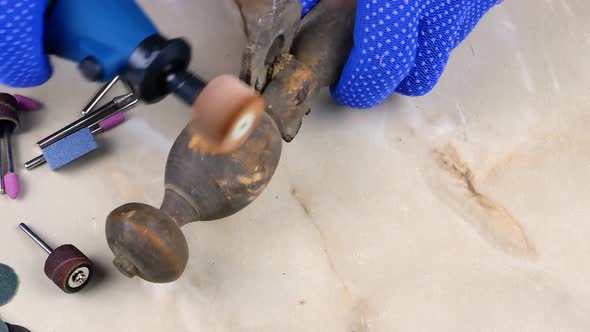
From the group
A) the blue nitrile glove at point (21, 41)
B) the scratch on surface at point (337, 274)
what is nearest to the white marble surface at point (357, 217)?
the scratch on surface at point (337, 274)

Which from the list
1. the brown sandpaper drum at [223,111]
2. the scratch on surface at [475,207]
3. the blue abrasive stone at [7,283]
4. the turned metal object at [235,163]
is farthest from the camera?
the scratch on surface at [475,207]

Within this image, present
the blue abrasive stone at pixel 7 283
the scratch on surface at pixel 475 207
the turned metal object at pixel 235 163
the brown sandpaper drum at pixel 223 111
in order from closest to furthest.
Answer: the brown sandpaper drum at pixel 223 111
the turned metal object at pixel 235 163
the blue abrasive stone at pixel 7 283
the scratch on surface at pixel 475 207

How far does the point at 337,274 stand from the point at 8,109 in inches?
19.0

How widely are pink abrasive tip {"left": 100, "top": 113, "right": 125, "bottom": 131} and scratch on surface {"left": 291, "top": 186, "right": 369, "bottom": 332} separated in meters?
0.26

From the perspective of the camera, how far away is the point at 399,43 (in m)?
0.68

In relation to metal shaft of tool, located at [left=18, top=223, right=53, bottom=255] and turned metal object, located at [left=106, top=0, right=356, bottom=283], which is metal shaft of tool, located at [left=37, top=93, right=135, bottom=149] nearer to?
metal shaft of tool, located at [left=18, top=223, right=53, bottom=255]

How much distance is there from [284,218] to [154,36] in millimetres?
319

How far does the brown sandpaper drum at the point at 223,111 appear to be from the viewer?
0.43 metres

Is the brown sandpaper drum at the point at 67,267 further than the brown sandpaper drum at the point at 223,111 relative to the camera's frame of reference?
Yes

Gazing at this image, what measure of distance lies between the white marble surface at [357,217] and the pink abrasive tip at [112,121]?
0.05ft

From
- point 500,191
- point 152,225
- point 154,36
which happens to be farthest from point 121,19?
point 500,191

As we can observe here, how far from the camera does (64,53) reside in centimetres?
55

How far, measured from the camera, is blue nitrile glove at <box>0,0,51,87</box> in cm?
50

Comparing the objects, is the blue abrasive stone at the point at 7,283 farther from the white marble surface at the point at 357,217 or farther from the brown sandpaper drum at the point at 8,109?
the brown sandpaper drum at the point at 8,109
